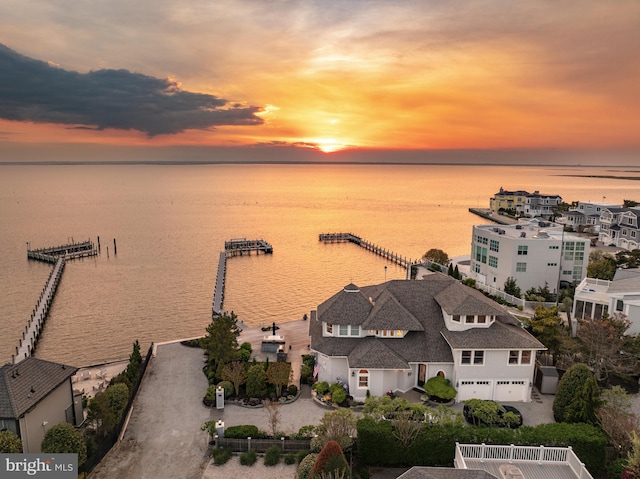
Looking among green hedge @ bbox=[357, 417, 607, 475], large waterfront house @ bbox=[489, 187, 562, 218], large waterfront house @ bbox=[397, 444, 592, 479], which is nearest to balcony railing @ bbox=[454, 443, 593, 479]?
large waterfront house @ bbox=[397, 444, 592, 479]

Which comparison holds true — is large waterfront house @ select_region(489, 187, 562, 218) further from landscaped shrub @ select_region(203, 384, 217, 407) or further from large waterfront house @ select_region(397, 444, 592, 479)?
landscaped shrub @ select_region(203, 384, 217, 407)

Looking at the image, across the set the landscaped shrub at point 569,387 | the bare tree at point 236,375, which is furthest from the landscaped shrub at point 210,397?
the landscaped shrub at point 569,387

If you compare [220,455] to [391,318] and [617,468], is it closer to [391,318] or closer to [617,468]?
Result: [391,318]

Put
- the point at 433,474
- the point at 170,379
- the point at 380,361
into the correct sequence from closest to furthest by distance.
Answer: the point at 433,474, the point at 380,361, the point at 170,379

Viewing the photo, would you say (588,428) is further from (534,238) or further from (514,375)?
(534,238)

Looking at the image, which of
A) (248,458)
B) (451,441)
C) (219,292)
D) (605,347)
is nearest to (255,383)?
(248,458)

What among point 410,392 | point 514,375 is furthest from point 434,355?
point 514,375

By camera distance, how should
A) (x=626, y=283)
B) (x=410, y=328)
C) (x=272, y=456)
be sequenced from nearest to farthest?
(x=272, y=456), (x=410, y=328), (x=626, y=283)
